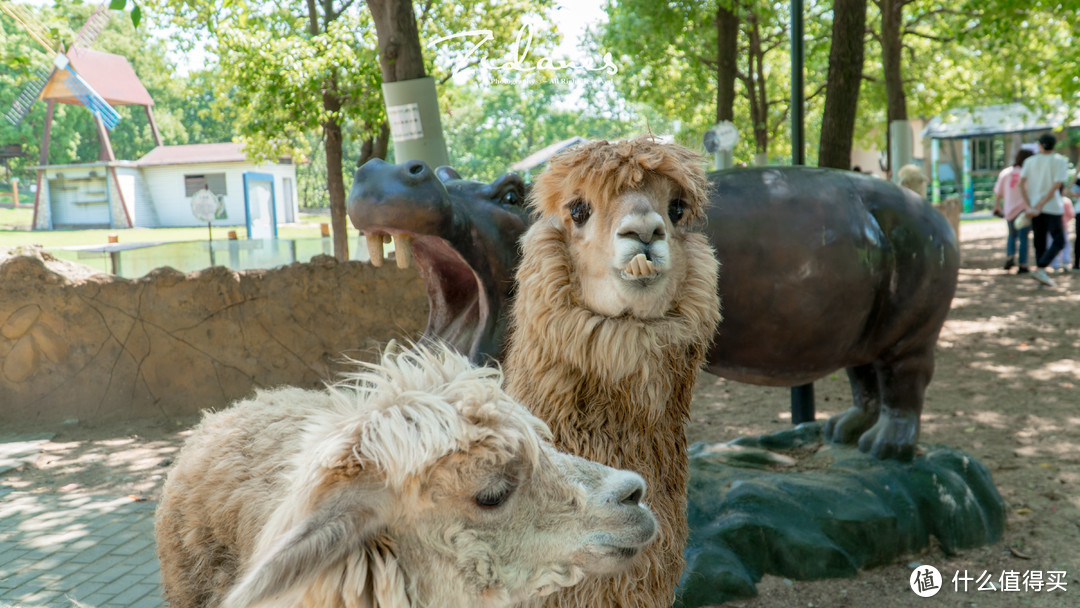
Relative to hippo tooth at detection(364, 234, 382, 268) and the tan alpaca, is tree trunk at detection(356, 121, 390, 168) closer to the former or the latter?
hippo tooth at detection(364, 234, 382, 268)

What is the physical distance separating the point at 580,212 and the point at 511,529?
1.34 metres

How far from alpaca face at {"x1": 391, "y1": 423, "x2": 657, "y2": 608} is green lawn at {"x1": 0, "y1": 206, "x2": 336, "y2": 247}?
20185 millimetres

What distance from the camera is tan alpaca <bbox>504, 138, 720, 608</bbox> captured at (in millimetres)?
2738

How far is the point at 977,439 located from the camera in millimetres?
6984

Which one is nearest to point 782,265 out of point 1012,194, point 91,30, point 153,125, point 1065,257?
point 1012,194

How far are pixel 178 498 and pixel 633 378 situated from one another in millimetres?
1560

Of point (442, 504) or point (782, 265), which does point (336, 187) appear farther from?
point (442, 504)

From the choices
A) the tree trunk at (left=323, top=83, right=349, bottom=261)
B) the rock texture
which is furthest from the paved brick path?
the tree trunk at (left=323, top=83, right=349, bottom=261)

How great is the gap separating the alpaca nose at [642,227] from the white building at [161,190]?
23004 mm

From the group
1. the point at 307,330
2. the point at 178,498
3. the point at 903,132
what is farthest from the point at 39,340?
the point at 903,132

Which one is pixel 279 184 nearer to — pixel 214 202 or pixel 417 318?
pixel 214 202

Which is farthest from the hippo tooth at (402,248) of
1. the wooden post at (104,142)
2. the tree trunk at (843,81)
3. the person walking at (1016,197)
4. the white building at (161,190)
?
the wooden post at (104,142)

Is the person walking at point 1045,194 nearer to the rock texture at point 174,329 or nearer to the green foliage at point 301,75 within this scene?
the rock texture at point 174,329

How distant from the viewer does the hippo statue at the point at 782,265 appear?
11.1 ft
